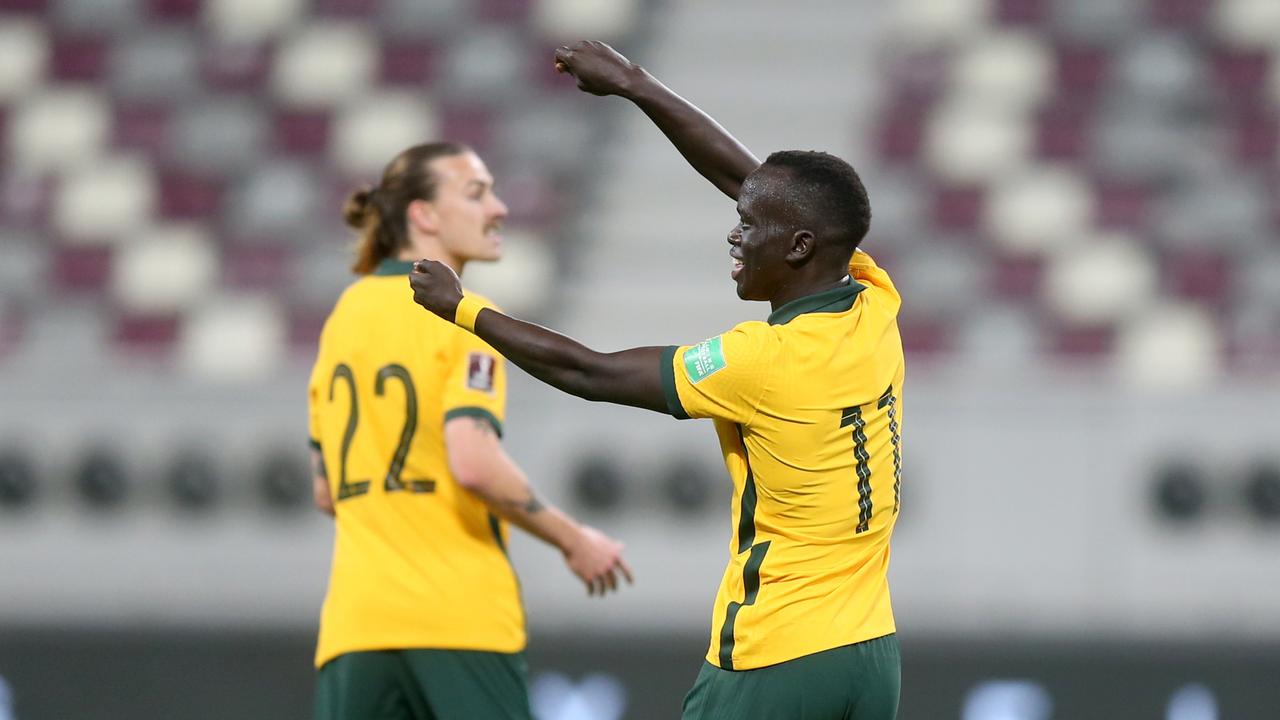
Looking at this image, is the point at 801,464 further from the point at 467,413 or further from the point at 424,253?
the point at 424,253

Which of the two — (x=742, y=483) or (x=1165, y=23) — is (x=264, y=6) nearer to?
(x=1165, y=23)

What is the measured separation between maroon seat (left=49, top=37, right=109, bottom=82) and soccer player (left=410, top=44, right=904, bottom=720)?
23.1 feet

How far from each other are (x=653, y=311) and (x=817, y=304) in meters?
4.86

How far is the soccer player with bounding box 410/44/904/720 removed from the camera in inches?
109

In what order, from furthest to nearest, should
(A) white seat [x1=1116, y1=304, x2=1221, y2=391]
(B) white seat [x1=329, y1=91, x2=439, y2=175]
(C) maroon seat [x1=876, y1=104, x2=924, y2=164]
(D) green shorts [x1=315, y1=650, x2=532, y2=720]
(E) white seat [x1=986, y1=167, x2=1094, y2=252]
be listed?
1. (B) white seat [x1=329, y1=91, x2=439, y2=175]
2. (C) maroon seat [x1=876, y1=104, x2=924, y2=164]
3. (E) white seat [x1=986, y1=167, x2=1094, y2=252]
4. (A) white seat [x1=1116, y1=304, x2=1221, y2=391]
5. (D) green shorts [x1=315, y1=650, x2=532, y2=720]

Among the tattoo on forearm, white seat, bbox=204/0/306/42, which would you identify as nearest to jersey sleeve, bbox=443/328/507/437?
the tattoo on forearm

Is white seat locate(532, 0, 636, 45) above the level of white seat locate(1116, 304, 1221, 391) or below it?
above

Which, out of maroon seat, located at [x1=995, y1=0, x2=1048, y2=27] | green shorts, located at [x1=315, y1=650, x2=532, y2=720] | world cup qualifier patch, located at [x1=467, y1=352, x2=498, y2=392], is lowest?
green shorts, located at [x1=315, y1=650, x2=532, y2=720]

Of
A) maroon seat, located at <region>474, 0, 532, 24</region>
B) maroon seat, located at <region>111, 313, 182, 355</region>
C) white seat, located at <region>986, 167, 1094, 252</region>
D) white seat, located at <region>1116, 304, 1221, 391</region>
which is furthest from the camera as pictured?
maroon seat, located at <region>474, 0, 532, 24</region>

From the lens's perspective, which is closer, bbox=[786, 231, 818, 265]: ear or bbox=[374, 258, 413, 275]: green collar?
bbox=[786, 231, 818, 265]: ear

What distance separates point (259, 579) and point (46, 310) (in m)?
2.02

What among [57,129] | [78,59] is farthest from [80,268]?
[78,59]

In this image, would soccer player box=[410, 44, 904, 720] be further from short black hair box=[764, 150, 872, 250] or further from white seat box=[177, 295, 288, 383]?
white seat box=[177, 295, 288, 383]

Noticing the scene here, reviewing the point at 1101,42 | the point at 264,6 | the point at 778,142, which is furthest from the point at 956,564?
the point at 264,6
